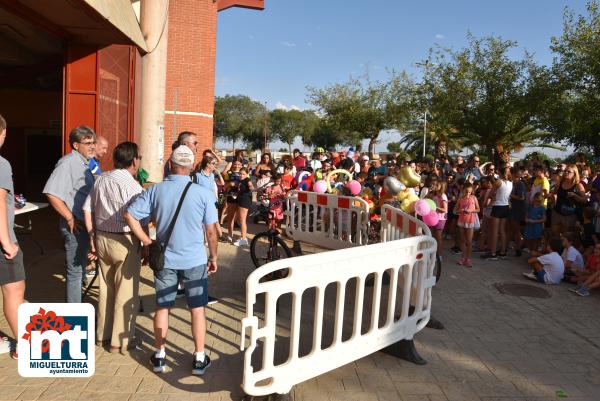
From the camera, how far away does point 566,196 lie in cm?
910

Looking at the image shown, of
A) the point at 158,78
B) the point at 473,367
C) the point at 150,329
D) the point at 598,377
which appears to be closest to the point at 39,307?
the point at 150,329

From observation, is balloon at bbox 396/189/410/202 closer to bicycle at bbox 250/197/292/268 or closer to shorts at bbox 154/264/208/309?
bicycle at bbox 250/197/292/268

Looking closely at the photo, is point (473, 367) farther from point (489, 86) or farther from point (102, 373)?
point (489, 86)

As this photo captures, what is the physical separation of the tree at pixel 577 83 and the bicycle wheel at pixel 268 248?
15.7 m

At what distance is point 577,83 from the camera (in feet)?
60.7

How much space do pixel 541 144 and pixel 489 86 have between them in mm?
9779

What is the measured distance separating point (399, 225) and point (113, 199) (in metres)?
3.46

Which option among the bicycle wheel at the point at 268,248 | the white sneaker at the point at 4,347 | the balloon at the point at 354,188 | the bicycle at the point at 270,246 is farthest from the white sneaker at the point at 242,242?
the white sneaker at the point at 4,347

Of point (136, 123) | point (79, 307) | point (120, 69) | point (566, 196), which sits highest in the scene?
point (120, 69)

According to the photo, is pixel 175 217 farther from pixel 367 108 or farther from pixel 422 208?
pixel 367 108

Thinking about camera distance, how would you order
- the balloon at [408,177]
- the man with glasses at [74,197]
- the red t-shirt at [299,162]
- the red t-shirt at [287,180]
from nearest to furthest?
Result: the man with glasses at [74,197] → the balloon at [408,177] → the red t-shirt at [287,180] → the red t-shirt at [299,162]

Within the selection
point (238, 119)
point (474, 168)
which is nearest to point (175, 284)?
point (474, 168)

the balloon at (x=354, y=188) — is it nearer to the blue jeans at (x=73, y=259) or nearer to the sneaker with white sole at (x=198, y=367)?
the blue jeans at (x=73, y=259)

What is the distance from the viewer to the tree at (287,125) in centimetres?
8131
